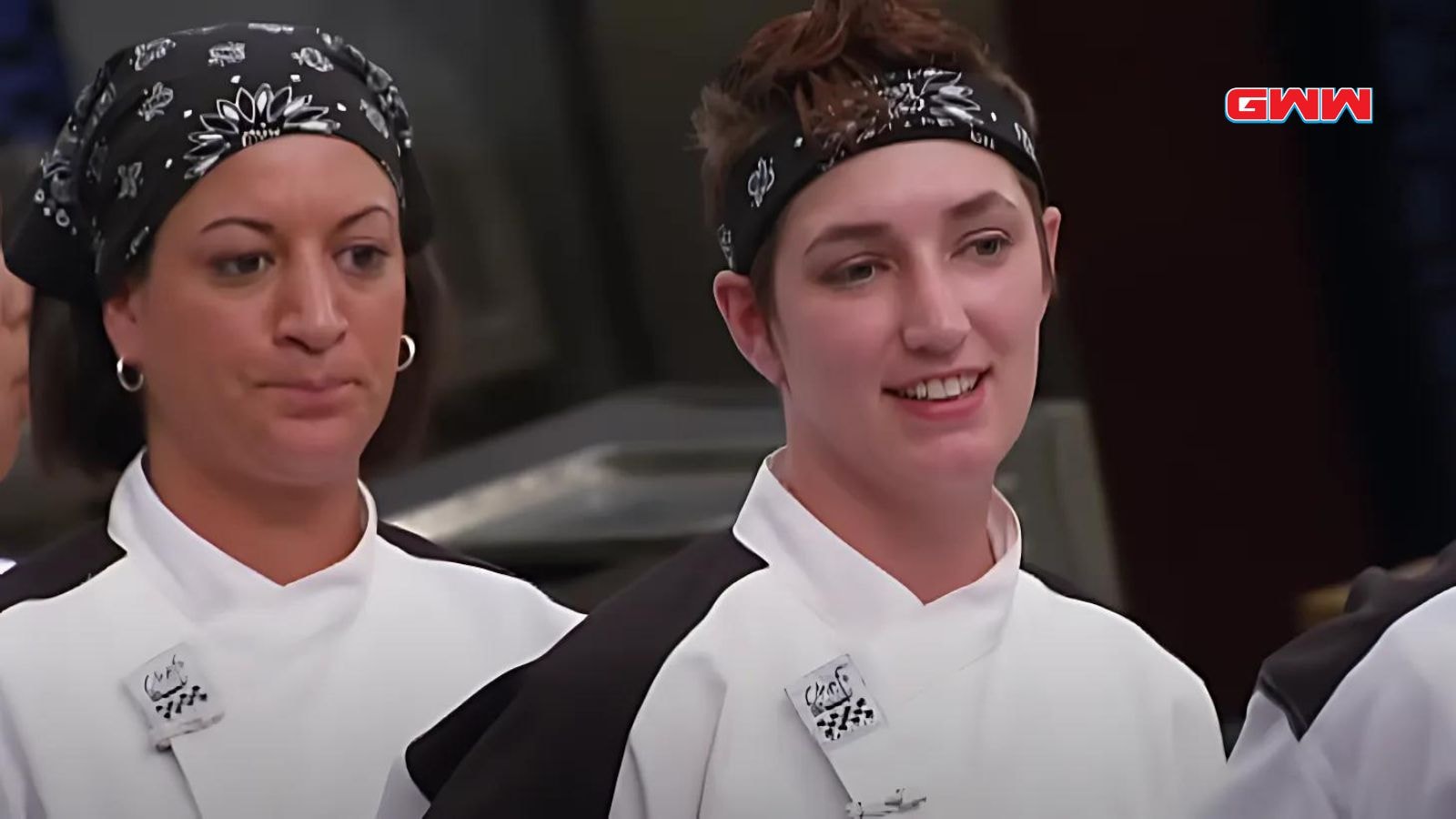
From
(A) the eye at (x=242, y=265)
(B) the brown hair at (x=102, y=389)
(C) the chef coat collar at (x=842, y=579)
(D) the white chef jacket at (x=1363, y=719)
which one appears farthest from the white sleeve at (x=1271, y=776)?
(A) the eye at (x=242, y=265)

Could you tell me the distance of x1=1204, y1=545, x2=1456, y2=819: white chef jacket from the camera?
4.99ft

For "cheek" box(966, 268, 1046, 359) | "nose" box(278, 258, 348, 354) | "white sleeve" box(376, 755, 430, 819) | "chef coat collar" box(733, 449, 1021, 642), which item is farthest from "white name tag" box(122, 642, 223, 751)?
"cheek" box(966, 268, 1046, 359)

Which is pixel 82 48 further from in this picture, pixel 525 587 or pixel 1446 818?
pixel 1446 818

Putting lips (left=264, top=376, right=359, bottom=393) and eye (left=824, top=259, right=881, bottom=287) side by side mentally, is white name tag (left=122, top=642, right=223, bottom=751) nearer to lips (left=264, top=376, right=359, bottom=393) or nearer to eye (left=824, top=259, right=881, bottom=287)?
lips (left=264, top=376, right=359, bottom=393)

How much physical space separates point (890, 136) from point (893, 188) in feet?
0.13

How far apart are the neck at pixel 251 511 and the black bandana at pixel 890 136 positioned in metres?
0.43

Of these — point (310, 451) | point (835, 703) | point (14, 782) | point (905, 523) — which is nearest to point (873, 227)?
point (905, 523)

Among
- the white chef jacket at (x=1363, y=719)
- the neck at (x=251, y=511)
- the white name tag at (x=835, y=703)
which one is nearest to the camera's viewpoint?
the white chef jacket at (x=1363, y=719)

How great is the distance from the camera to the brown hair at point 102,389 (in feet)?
5.68

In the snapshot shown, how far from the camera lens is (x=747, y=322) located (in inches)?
66.8

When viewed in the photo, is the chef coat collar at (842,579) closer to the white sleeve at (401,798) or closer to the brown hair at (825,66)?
the brown hair at (825,66)

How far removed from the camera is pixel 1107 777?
1.67 m

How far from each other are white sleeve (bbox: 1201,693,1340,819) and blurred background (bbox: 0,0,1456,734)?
0.11 m

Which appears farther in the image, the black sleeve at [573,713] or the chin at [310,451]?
the chin at [310,451]
